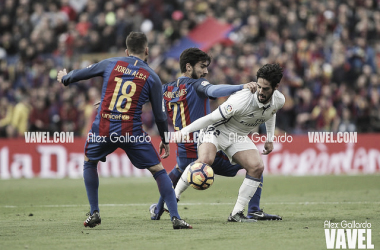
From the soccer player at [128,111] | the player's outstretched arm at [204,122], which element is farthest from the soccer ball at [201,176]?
the player's outstretched arm at [204,122]

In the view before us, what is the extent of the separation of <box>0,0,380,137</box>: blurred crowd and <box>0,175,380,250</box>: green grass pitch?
10.0 ft

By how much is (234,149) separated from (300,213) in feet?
5.42

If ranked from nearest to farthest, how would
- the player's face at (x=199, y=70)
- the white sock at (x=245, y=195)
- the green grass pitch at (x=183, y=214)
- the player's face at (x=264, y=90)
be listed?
the green grass pitch at (x=183, y=214), the player's face at (x=264, y=90), the white sock at (x=245, y=195), the player's face at (x=199, y=70)

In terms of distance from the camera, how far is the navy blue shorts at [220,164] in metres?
9.09

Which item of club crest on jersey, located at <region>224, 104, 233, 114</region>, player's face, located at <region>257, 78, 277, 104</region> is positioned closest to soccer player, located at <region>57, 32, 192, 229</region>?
club crest on jersey, located at <region>224, 104, 233, 114</region>

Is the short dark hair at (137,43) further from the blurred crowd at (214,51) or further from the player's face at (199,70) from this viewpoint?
the blurred crowd at (214,51)

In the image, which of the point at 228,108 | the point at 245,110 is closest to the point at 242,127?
the point at 245,110

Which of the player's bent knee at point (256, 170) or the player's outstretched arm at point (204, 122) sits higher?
the player's outstretched arm at point (204, 122)

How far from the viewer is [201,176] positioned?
318 inches

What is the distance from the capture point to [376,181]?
1565 cm

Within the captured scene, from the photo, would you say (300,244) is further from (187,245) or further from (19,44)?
(19,44)

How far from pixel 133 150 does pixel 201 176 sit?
0.96 metres

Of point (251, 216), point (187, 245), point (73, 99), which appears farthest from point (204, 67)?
point (73, 99)

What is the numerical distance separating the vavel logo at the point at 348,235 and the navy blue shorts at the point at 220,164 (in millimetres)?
1708
